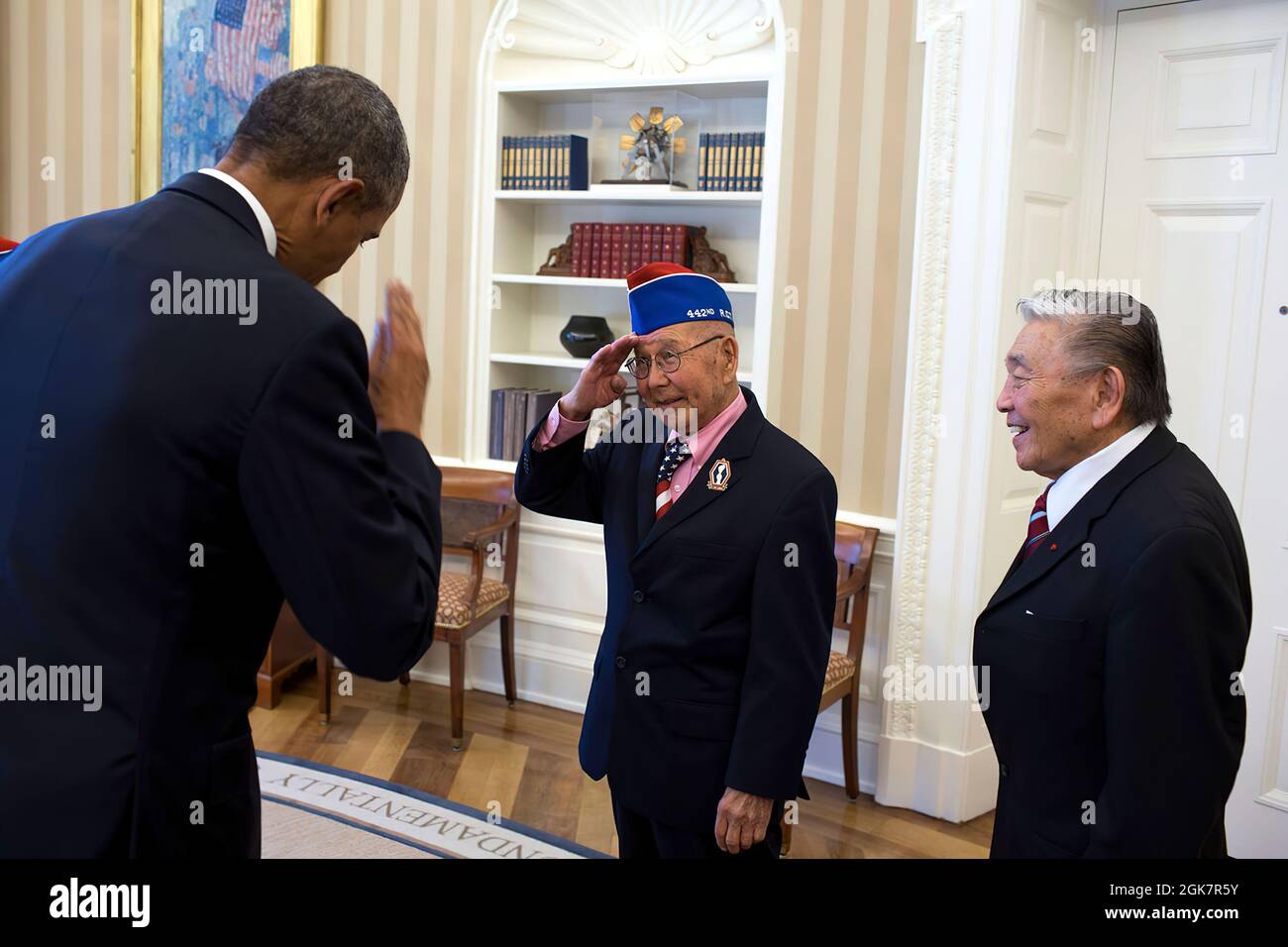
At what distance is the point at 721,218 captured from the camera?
4754 mm

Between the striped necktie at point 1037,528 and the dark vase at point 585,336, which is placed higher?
the dark vase at point 585,336

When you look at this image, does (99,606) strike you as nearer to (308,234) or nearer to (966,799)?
(308,234)

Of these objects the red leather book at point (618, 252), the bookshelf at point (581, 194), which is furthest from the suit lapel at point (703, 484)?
the red leather book at point (618, 252)

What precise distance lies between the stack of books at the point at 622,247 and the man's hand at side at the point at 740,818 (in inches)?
112

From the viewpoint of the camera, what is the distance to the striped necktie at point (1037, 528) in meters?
1.89

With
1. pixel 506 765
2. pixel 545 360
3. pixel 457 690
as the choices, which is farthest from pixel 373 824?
pixel 545 360

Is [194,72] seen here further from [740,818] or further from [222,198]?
[740,818]

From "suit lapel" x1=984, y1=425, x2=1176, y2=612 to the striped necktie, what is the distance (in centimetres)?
8

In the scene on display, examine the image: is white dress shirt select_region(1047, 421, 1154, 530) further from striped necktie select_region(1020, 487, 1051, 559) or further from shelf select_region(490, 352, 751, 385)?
shelf select_region(490, 352, 751, 385)

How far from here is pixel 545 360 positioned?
484 cm

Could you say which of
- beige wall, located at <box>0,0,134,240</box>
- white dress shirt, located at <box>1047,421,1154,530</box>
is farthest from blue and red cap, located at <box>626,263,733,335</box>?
beige wall, located at <box>0,0,134,240</box>

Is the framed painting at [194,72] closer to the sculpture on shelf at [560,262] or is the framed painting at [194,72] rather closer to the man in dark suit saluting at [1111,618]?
the sculpture on shelf at [560,262]

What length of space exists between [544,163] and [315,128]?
3549mm
